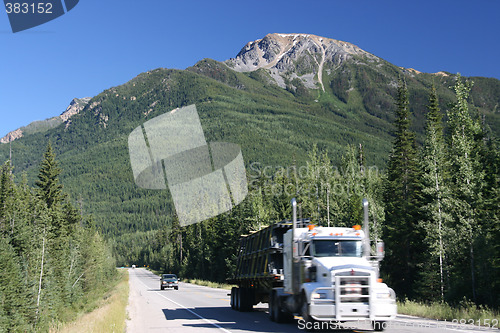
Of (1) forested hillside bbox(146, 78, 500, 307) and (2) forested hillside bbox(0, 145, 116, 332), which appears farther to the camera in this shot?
(2) forested hillside bbox(0, 145, 116, 332)

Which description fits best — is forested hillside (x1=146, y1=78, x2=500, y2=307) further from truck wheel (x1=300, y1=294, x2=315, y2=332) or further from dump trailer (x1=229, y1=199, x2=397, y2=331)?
truck wheel (x1=300, y1=294, x2=315, y2=332)

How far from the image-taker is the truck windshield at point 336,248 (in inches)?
599

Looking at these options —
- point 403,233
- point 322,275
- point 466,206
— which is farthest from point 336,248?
point 403,233

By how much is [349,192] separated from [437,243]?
22116 millimetres

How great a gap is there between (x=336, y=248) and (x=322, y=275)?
138 cm

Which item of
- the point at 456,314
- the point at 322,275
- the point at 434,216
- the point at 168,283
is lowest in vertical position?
the point at 168,283

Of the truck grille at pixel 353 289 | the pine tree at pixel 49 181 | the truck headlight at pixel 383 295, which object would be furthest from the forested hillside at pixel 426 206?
the pine tree at pixel 49 181

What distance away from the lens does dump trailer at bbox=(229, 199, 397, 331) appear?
13383 millimetres

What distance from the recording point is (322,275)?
14219mm

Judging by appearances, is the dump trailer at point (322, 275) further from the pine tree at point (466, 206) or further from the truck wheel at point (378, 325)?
the pine tree at point (466, 206)

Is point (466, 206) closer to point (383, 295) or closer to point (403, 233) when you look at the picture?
point (403, 233)

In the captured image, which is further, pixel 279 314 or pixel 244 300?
pixel 244 300

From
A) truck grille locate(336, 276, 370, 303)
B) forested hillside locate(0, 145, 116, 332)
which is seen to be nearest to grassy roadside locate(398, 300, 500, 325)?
truck grille locate(336, 276, 370, 303)

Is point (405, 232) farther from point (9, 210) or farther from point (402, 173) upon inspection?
point (9, 210)
